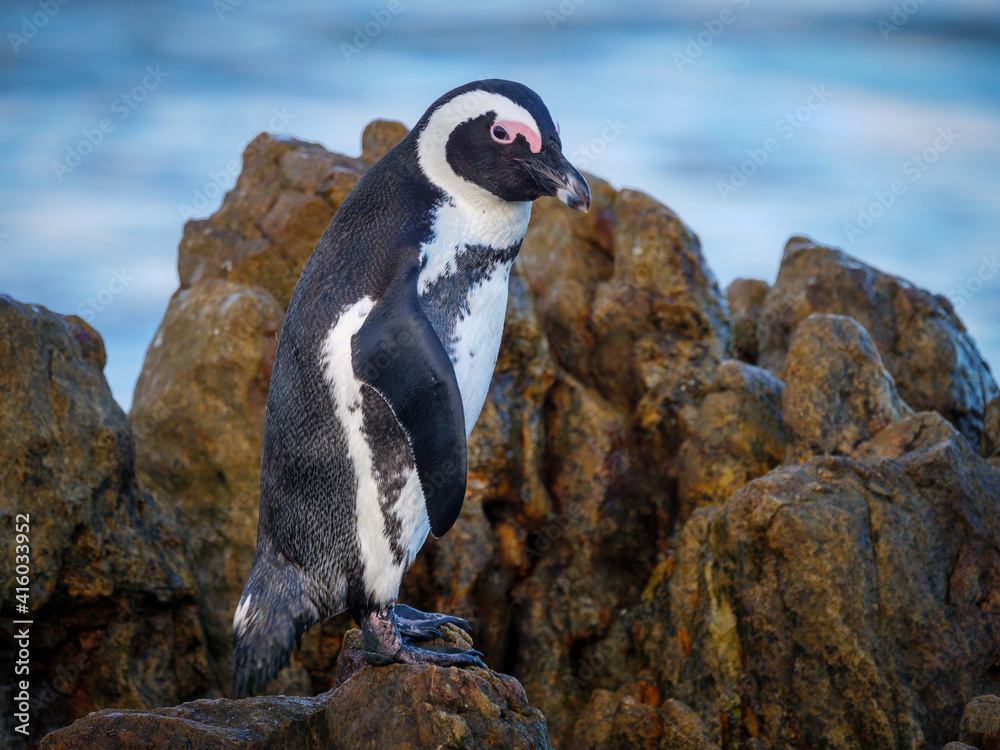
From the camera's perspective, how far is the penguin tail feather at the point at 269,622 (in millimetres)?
2998

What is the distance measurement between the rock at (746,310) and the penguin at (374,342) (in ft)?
18.2

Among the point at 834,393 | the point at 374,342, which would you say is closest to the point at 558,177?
the point at 374,342

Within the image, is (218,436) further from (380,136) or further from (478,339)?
(478,339)

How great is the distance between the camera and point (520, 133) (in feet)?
9.55

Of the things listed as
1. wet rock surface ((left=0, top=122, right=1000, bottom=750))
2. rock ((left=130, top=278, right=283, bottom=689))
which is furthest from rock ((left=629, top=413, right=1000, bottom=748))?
rock ((left=130, top=278, right=283, bottom=689))

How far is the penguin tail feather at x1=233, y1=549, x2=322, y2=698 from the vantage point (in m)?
3.00

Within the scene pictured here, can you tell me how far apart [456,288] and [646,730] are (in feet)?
8.22

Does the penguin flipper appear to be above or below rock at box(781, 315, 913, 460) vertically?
below

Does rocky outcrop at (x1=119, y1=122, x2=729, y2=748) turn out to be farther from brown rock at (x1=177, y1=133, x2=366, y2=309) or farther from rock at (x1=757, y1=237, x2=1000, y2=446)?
rock at (x1=757, y1=237, x2=1000, y2=446)

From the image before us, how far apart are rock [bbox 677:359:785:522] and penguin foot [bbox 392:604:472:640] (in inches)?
124

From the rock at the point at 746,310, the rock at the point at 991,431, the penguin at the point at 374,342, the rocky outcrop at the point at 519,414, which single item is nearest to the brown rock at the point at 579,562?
the rocky outcrop at the point at 519,414

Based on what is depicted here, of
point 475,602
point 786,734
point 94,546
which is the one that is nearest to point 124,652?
point 94,546

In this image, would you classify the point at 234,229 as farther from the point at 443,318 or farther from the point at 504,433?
the point at 443,318

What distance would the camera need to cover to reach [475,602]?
577 centimetres
